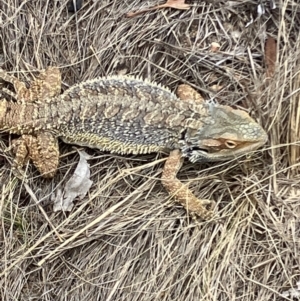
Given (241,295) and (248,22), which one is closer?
(241,295)

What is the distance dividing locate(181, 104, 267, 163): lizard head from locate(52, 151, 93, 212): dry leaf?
1.65 feet

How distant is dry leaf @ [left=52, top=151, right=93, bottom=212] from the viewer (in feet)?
12.3

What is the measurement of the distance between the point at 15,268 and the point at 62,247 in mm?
252

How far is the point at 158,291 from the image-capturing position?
11.8 feet

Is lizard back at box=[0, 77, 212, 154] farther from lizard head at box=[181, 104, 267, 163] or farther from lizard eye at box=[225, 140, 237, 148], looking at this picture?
lizard eye at box=[225, 140, 237, 148]

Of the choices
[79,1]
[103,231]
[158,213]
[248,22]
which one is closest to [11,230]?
[103,231]

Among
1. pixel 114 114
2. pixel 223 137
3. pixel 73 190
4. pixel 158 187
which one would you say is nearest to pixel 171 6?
pixel 114 114

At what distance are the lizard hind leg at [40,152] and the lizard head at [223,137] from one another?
643mm

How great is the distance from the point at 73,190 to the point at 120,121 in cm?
42

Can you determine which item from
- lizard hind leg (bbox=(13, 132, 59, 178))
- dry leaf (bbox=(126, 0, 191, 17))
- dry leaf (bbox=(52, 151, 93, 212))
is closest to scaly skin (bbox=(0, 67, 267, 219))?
lizard hind leg (bbox=(13, 132, 59, 178))

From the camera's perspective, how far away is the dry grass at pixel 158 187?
364 cm

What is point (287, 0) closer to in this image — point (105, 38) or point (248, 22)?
point (248, 22)

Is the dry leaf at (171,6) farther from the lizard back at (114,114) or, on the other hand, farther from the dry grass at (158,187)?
the lizard back at (114,114)

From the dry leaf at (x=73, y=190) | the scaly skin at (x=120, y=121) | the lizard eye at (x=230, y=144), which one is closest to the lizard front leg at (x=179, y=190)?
the scaly skin at (x=120, y=121)
